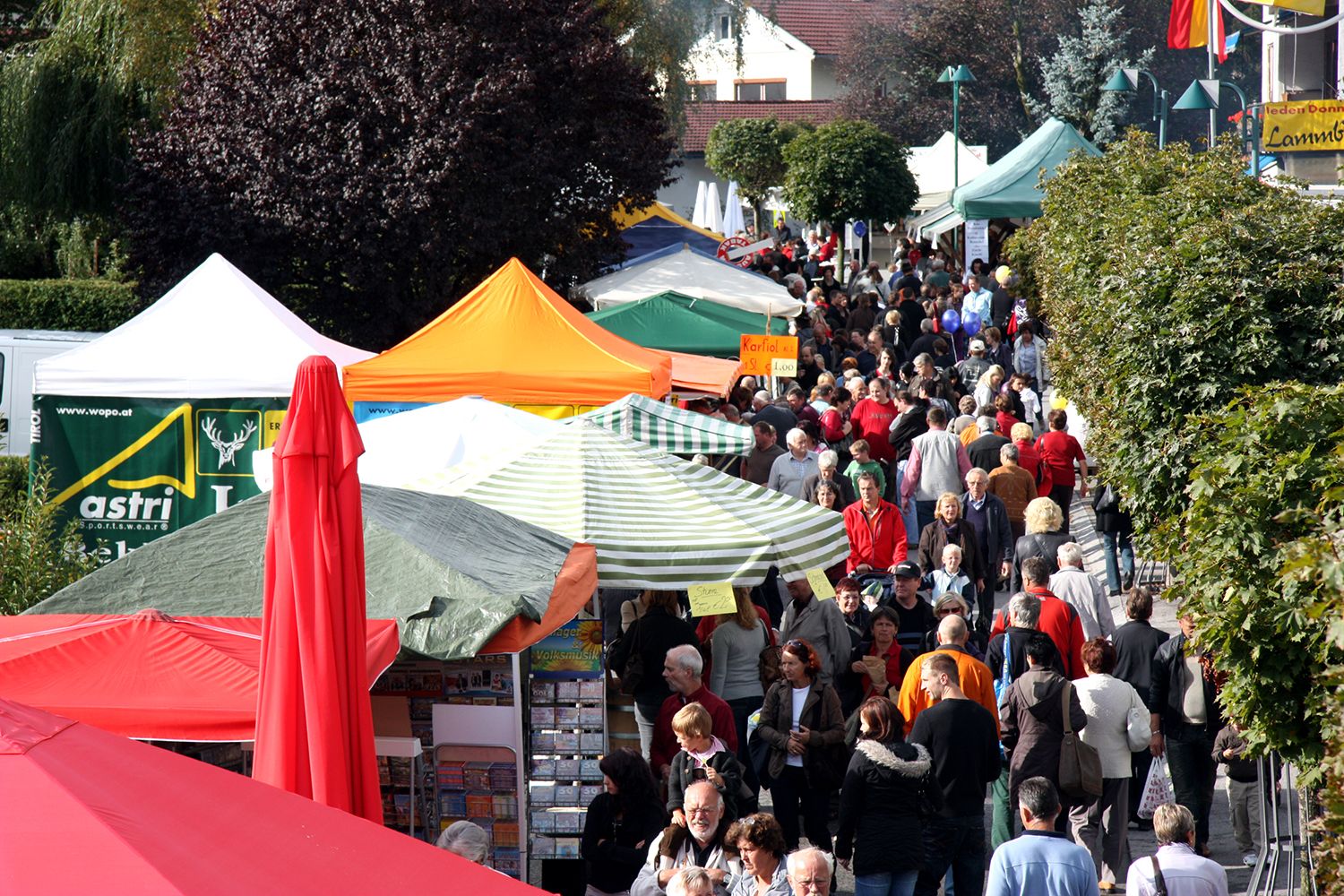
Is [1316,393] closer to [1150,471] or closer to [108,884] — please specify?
[1150,471]

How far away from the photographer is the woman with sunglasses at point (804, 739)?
851 cm

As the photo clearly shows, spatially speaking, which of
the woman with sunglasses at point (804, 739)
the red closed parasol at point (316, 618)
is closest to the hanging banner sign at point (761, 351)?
the woman with sunglasses at point (804, 739)

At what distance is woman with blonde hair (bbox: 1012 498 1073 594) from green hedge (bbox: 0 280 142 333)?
2081 cm

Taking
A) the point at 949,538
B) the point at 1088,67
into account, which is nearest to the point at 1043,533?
the point at 949,538

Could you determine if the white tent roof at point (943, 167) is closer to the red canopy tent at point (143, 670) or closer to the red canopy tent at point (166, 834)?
the red canopy tent at point (143, 670)

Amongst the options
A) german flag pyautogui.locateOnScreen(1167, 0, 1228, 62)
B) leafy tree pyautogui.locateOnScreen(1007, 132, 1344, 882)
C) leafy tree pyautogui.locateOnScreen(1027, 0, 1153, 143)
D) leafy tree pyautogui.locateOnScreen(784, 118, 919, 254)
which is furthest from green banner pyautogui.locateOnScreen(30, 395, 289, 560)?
leafy tree pyautogui.locateOnScreen(1027, 0, 1153, 143)

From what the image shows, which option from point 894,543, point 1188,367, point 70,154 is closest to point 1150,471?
point 1188,367

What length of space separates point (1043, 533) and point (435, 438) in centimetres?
457

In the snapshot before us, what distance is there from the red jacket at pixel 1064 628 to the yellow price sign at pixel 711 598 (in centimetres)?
206

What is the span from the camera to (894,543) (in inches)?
490

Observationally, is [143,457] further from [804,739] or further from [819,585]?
[804,739]

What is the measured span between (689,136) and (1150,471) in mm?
61311

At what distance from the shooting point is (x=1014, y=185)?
32.6 m

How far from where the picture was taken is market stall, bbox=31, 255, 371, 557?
12531 mm
